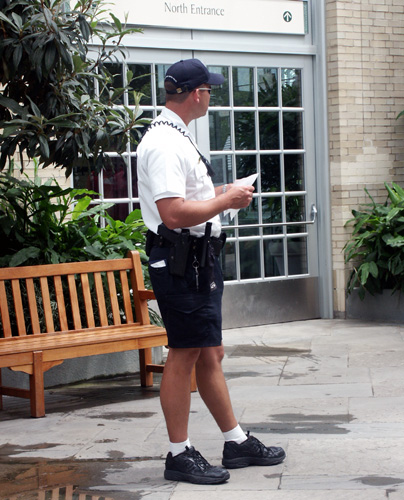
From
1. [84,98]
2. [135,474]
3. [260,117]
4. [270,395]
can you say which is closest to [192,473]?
[135,474]

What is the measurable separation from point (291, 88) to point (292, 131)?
0.46 m

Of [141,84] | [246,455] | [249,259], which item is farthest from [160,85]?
[246,455]

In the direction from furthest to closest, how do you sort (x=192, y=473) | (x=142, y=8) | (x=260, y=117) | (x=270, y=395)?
1. (x=260, y=117)
2. (x=142, y=8)
3. (x=270, y=395)
4. (x=192, y=473)

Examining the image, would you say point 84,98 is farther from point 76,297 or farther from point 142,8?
point 142,8

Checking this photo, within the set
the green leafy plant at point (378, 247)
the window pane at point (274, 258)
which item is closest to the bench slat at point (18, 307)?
the window pane at point (274, 258)

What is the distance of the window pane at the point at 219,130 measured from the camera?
9.19m

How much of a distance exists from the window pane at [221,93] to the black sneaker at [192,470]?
560cm

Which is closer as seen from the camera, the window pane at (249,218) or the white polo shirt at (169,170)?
the white polo shirt at (169,170)

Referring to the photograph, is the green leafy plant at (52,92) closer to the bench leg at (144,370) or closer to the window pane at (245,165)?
the bench leg at (144,370)

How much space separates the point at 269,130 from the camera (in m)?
9.48

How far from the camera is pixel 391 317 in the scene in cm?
919

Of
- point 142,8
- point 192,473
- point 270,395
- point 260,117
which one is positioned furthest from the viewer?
point 260,117

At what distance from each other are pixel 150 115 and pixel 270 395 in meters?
3.79

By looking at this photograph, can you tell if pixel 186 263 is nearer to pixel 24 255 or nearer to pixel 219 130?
pixel 24 255
